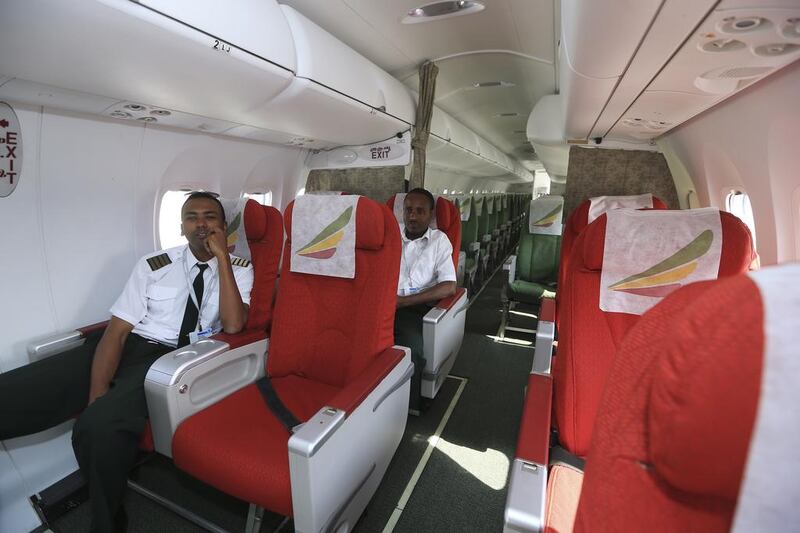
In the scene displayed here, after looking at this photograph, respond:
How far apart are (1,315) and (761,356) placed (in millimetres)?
3110

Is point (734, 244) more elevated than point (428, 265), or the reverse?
point (734, 244)

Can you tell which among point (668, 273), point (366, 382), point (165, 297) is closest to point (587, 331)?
point (668, 273)

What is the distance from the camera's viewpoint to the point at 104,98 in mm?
2113

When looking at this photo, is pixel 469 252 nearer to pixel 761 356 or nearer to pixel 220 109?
pixel 220 109

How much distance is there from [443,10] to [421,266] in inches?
75.8

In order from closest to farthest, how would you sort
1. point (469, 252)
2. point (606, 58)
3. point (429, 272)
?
point (606, 58) < point (429, 272) < point (469, 252)

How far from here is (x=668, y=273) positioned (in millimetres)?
1489

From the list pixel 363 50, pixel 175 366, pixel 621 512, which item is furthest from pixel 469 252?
pixel 621 512

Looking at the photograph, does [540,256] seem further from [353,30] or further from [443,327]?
[353,30]

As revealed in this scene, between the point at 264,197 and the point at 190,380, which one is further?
the point at 264,197

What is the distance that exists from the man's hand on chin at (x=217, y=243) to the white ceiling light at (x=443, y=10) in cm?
206

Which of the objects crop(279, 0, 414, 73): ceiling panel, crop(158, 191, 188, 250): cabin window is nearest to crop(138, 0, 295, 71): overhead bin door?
crop(279, 0, 414, 73): ceiling panel

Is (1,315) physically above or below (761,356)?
below

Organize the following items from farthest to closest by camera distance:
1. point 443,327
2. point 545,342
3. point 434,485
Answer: point 443,327 → point 434,485 → point 545,342
